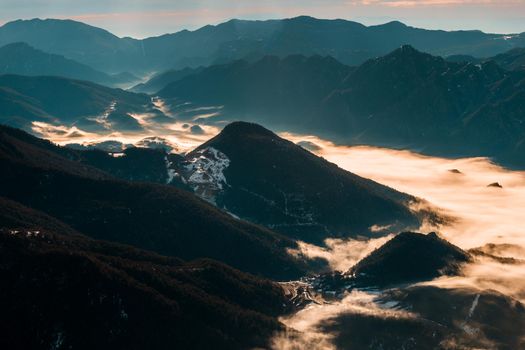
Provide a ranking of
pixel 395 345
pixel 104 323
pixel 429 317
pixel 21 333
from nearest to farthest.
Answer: pixel 21 333 < pixel 104 323 < pixel 395 345 < pixel 429 317

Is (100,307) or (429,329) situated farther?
(429,329)

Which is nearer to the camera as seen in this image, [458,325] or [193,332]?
[193,332]

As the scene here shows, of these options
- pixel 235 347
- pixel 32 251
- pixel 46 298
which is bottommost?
pixel 235 347

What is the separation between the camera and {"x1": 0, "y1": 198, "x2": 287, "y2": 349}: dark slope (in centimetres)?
16150

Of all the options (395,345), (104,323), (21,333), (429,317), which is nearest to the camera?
(21,333)

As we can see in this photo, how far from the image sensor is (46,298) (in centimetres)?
16550

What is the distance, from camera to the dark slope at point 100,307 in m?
162

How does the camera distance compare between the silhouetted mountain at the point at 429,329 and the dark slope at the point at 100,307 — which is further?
the silhouetted mountain at the point at 429,329

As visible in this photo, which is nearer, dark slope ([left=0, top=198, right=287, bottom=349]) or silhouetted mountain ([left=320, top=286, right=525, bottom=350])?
dark slope ([left=0, top=198, right=287, bottom=349])

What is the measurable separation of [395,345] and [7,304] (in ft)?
347

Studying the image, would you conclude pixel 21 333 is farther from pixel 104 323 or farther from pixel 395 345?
pixel 395 345

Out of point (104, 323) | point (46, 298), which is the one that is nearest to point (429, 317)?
point (104, 323)

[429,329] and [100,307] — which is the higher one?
[100,307]

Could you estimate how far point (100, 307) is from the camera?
Answer: 170m
